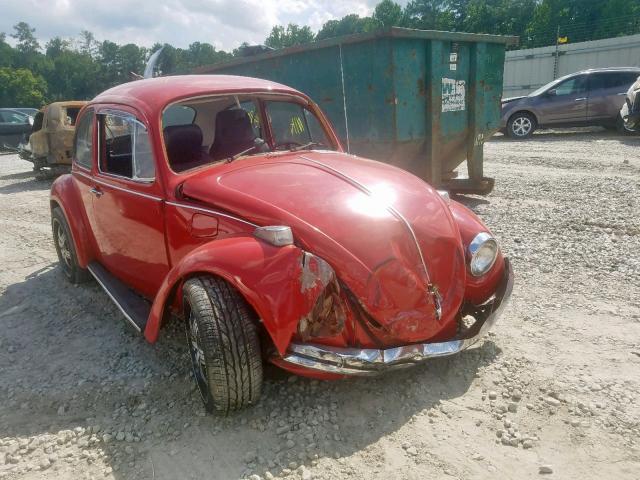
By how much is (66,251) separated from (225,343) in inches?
117

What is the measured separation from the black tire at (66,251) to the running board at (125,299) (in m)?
0.39

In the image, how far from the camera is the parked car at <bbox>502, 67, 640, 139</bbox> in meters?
12.0

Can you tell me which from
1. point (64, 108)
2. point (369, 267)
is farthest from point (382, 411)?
point (64, 108)

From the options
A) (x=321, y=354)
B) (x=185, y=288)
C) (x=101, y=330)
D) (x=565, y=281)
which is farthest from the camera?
(x=565, y=281)

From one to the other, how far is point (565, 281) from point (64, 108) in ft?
34.9

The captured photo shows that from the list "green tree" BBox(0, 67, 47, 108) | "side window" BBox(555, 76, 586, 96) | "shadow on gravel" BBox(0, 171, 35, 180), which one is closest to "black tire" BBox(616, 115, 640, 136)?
"side window" BBox(555, 76, 586, 96)

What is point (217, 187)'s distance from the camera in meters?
2.86

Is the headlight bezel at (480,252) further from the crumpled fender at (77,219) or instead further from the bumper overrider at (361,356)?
the crumpled fender at (77,219)

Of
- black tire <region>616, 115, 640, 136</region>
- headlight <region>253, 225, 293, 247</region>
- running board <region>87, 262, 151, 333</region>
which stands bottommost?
black tire <region>616, 115, 640, 136</region>

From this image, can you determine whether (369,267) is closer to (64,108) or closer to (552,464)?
(552,464)

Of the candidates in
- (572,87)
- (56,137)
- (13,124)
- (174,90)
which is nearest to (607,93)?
(572,87)

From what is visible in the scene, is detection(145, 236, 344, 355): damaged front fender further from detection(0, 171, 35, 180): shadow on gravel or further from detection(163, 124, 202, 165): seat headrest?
detection(0, 171, 35, 180): shadow on gravel

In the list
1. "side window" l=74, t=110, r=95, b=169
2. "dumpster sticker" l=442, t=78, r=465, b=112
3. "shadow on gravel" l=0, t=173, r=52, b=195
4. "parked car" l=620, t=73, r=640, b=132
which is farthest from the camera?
"shadow on gravel" l=0, t=173, r=52, b=195

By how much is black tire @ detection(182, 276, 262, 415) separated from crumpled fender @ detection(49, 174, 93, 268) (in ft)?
6.77
